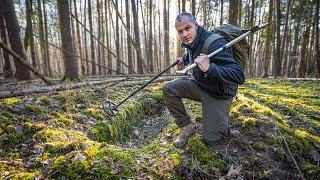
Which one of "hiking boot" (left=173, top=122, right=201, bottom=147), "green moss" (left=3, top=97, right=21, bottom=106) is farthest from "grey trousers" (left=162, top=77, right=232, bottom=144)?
"green moss" (left=3, top=97, right=21, bottom=106)

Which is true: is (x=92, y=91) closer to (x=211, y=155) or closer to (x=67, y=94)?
(x=67, y=94)

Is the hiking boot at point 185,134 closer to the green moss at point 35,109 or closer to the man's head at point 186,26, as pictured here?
the man's head at point 186,26

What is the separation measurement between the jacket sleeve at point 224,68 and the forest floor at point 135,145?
106cm

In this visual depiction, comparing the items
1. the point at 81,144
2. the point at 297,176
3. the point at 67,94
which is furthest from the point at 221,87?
the point at 67,94

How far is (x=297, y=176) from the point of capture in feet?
10.7

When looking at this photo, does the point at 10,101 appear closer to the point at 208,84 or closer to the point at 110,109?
the point at 110,109

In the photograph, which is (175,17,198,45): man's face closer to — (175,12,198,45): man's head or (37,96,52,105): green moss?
(175,12,198,45): man's head

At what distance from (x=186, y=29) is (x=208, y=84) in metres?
0.82

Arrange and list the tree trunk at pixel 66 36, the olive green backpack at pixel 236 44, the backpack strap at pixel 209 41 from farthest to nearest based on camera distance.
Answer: the tree trunk at pixel 66 36 → the olive green backpack at pixel 236 44 → the backpack strap at pixel 209 41

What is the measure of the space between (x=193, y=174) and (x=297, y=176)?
1315 mm

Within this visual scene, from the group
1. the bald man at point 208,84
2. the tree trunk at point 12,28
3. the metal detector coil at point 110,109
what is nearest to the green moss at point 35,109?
the metal detector coil at point 110,109

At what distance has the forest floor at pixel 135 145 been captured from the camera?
10.3 ft

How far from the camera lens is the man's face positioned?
3.55 metres

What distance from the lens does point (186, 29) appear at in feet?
11.8
